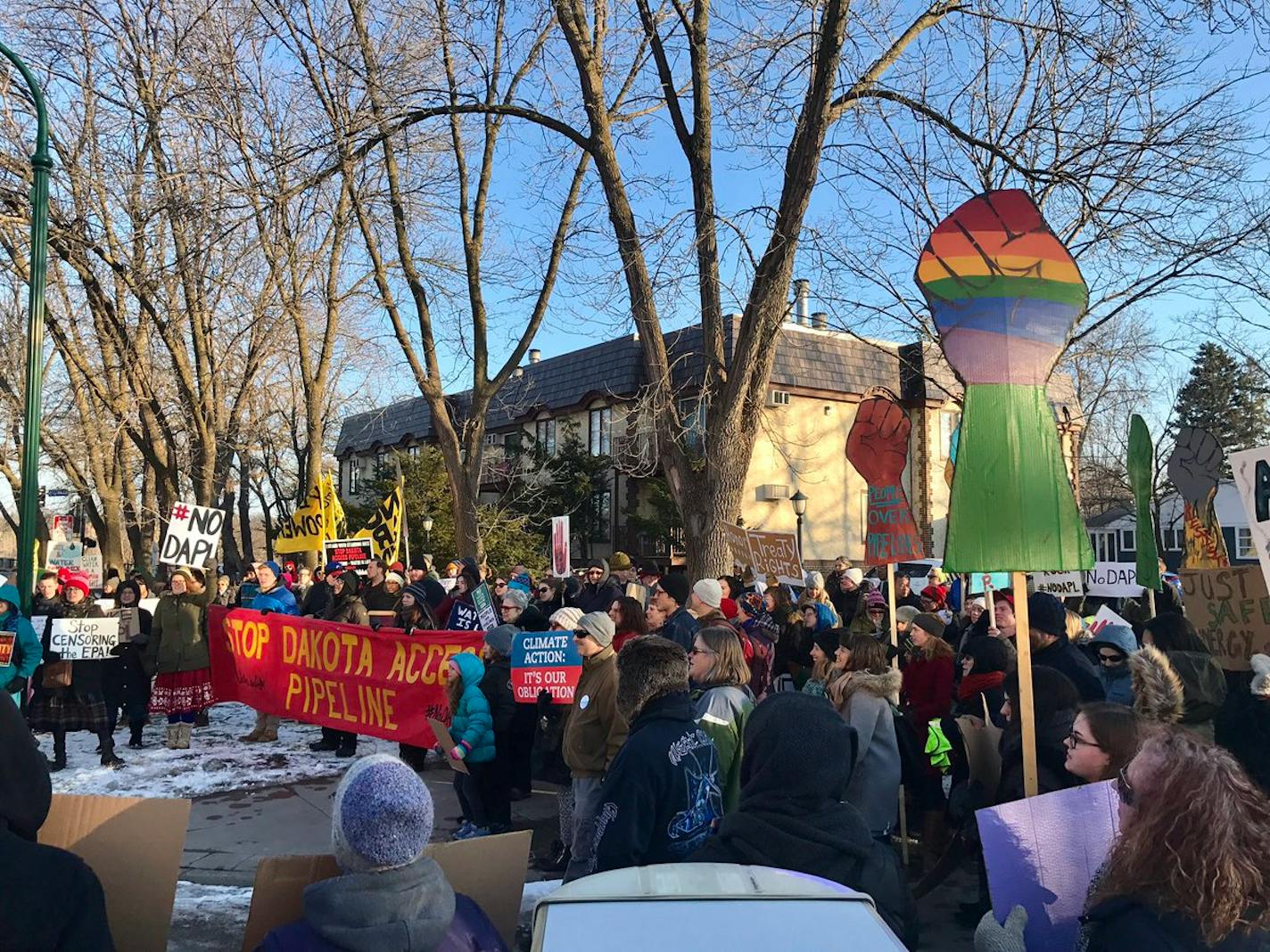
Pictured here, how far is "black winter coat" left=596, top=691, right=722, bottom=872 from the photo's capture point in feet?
10.8

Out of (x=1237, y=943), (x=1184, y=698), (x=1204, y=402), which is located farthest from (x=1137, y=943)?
(x=1204, y=402)

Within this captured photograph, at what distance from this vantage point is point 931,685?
21.6 ft

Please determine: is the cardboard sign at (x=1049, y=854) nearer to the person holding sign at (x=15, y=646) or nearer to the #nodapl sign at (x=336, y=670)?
the #nodapl sign at (x=336, y=670)

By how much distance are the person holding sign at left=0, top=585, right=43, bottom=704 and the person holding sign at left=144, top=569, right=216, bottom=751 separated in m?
1.46

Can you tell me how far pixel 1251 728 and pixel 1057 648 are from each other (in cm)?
99

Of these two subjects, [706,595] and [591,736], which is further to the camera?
[706,595]


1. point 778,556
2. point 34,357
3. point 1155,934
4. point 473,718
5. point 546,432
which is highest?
point 546,432

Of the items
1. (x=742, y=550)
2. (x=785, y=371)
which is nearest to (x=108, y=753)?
(x=742, y=550)

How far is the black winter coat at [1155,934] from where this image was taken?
1955mm

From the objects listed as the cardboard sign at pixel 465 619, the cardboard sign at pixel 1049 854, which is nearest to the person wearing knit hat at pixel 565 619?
the cardboard sign at pixel 465 619

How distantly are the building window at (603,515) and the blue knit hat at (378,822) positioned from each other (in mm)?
31858

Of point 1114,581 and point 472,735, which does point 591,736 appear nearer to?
point 472,735

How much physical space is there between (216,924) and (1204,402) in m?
47.7

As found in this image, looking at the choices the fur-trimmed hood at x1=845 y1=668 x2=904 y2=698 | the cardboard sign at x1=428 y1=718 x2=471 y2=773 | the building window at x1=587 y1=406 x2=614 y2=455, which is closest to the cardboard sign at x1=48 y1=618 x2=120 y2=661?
the cardboard sign at x1=428 y1=718 x2=471 y2=773
